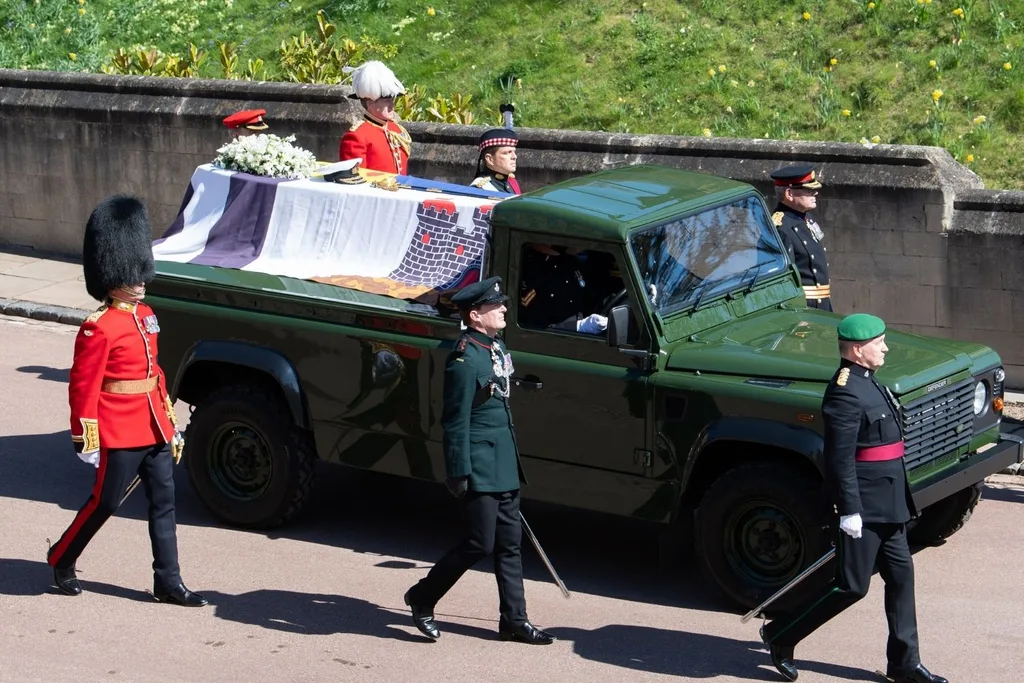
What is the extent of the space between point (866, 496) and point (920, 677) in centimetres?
84

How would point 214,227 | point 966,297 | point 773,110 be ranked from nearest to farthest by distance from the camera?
point 214,227 < point 966,297 < point 773,110

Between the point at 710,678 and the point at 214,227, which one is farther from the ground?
the point at 214,227

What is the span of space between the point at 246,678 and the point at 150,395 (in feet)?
5.69

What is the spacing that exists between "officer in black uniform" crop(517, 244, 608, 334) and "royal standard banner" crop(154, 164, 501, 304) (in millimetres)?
489

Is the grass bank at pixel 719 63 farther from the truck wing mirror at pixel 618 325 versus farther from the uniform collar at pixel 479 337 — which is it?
the uniform collar at pixel 479 337

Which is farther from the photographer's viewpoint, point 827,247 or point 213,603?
point 827,247

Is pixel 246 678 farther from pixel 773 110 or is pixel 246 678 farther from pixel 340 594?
pixel 773 110

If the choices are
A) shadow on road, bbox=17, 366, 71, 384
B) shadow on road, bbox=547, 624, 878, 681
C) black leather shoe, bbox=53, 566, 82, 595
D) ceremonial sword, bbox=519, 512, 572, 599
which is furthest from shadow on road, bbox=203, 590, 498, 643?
shadow on road, bbox=17, 366, 71, 384

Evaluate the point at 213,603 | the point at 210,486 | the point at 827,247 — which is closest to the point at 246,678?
the point at 213,603

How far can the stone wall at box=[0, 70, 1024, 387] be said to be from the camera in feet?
41.5

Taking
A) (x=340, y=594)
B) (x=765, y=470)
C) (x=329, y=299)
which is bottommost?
(x=340, y=594)

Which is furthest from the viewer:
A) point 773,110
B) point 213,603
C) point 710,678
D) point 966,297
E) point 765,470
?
point 773,110

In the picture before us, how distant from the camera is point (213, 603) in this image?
346 inches

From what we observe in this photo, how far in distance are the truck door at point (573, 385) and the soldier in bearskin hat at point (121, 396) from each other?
74.0 inches
